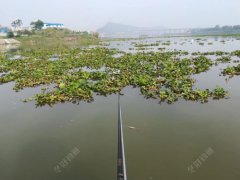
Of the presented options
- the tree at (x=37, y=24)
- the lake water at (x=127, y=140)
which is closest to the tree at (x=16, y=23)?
the tree at (x=37, y=24)

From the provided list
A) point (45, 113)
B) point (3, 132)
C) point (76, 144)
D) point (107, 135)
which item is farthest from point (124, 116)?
point (3, 132)

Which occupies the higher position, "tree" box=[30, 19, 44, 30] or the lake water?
"tree" box=[30, 19, 44, 30]

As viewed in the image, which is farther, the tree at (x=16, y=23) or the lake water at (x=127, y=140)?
the tree at (x=16, y=23)

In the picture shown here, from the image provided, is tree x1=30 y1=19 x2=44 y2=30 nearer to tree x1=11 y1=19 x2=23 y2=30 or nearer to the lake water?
tree x1=11 y1=19 x2=23 y2=30

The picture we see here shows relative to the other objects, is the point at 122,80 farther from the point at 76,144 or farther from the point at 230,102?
the point at 76,144

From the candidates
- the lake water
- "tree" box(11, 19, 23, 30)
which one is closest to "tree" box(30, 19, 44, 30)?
"tree" box(11, 19, 23, 30)

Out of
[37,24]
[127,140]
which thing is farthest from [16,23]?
[127,140]

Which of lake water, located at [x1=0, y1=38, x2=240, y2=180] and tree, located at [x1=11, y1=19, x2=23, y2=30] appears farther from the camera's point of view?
tree, located at [x1=11, y1=19, x2=23, y2=30]

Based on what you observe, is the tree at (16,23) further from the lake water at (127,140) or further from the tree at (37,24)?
the lake water at (127,140)
